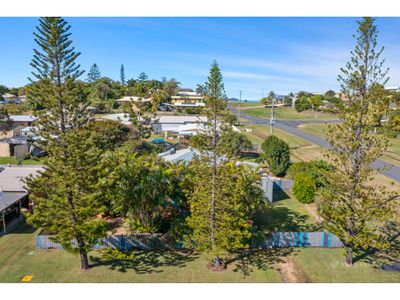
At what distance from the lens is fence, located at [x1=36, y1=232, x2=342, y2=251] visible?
57.4ft

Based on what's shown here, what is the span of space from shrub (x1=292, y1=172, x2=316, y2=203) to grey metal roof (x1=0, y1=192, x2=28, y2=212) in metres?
21.1

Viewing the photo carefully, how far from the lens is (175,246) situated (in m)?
17.4

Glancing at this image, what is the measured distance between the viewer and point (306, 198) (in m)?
24.3

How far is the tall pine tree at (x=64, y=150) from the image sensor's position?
13000 mm

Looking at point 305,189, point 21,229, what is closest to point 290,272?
point 305,189

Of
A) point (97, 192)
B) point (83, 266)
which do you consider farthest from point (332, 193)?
point (83, 266)

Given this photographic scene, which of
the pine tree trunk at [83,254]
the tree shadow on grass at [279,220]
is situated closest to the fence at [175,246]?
the pine tree trunk at [83,254]

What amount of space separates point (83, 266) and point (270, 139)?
2262cm

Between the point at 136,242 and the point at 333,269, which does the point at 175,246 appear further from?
the point at 333,269

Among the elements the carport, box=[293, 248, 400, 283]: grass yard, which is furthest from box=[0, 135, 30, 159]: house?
box=[293, 248, 400, 283]: grass yard

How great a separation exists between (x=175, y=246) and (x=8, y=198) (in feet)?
41.0

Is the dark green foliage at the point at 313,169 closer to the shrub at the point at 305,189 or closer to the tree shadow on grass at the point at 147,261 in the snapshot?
the shrub at the point at 305,189

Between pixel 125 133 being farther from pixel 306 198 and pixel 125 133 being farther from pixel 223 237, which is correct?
pixel 223 237

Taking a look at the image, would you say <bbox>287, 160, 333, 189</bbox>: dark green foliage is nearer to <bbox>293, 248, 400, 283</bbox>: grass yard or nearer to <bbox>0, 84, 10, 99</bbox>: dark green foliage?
<bbox>293, 248, 400, 283</bbox>: grass yard
